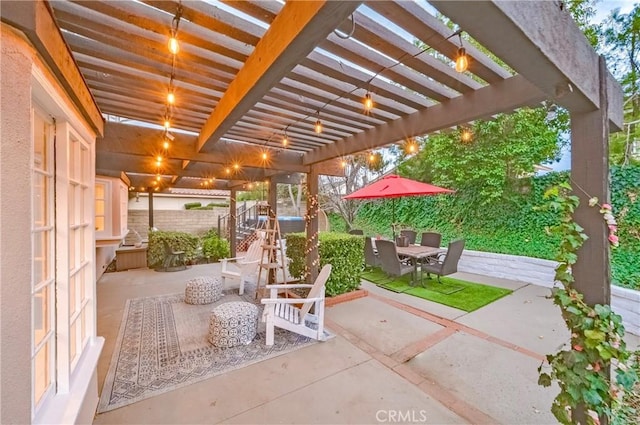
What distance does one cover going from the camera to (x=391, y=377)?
2564 millimetres

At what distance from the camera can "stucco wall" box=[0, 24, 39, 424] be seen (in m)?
0.87

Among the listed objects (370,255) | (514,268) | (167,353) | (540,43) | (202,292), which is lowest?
(167,353)

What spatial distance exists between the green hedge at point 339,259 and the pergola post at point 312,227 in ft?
0.38

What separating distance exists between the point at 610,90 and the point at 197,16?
2636mm

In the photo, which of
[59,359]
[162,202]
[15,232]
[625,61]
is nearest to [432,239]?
[625,61]

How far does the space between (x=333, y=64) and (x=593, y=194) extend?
1.89m

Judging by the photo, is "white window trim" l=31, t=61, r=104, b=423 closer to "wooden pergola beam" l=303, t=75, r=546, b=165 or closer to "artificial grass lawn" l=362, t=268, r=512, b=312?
"wooden pergola beam" l=303, t=75, r=546, b=165

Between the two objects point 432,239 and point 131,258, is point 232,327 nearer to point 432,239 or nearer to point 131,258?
point 432,239

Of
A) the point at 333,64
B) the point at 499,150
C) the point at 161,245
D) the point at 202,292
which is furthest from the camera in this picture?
the point at 161,245

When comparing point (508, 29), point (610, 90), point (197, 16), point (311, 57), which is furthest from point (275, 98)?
point (610, 90)

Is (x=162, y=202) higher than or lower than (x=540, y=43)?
lower

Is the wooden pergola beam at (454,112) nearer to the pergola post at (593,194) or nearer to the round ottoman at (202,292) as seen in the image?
the pergola post at (593,194)

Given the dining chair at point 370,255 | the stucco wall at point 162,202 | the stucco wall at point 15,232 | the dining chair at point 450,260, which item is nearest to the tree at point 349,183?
the dining chair at point 370,255

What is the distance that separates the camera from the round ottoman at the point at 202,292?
4.55 meters
